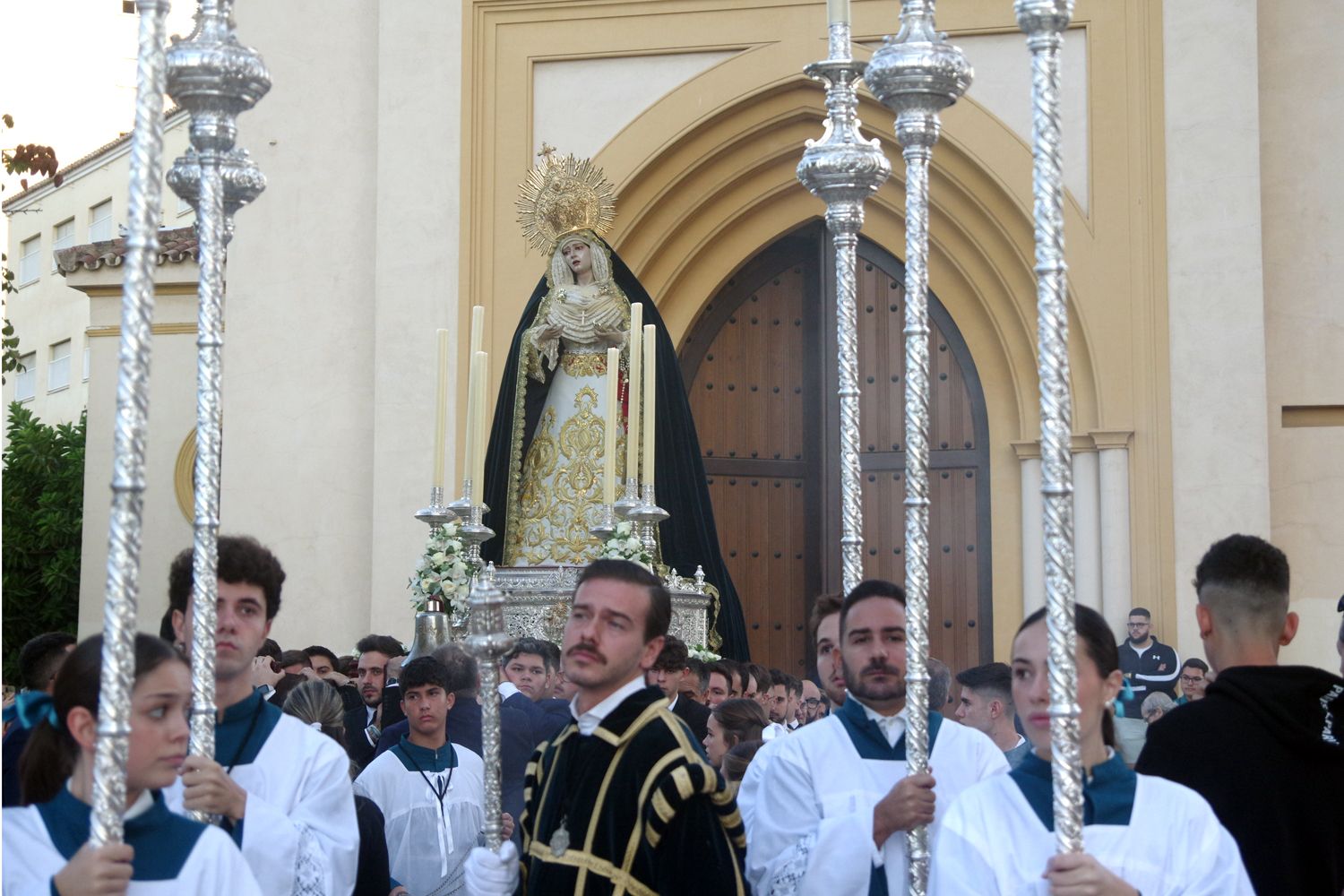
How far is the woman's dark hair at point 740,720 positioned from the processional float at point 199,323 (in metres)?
2.75

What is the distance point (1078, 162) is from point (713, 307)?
340 centimetres

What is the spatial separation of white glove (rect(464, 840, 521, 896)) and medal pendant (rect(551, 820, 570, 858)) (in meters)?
0.09

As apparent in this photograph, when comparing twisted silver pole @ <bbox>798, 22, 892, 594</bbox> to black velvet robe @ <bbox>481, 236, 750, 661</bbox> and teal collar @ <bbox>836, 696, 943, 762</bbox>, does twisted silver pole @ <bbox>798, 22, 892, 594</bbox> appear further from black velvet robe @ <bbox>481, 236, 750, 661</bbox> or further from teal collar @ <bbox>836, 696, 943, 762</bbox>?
black velvet robe @ <bbox>481, 236, 750, 661</bbox>

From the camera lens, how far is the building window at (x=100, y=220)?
27.4 m

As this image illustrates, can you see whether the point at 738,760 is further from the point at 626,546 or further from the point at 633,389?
the point at 633,389

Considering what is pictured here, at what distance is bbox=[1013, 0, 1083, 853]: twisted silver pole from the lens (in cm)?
337

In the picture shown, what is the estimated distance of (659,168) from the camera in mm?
14844

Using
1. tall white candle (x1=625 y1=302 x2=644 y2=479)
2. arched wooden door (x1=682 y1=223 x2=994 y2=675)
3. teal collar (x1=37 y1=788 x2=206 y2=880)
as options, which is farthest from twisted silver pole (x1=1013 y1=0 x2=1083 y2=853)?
arched wooden door (x1=682 y1=223 x2=994 y2=675)

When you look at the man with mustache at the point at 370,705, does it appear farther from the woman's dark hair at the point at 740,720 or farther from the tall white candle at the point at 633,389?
the tall white candle at the point at 633,389

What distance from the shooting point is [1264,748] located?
4160 mm

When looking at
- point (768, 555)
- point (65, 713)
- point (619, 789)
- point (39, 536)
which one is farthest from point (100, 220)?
point (65, 713)

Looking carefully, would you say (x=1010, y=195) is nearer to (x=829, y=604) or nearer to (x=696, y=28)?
(x=696, y=28)

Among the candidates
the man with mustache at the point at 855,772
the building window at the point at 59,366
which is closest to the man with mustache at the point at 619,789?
the man with mustache at the point at 855,772

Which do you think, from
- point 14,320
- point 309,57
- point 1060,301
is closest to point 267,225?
point 309,57
